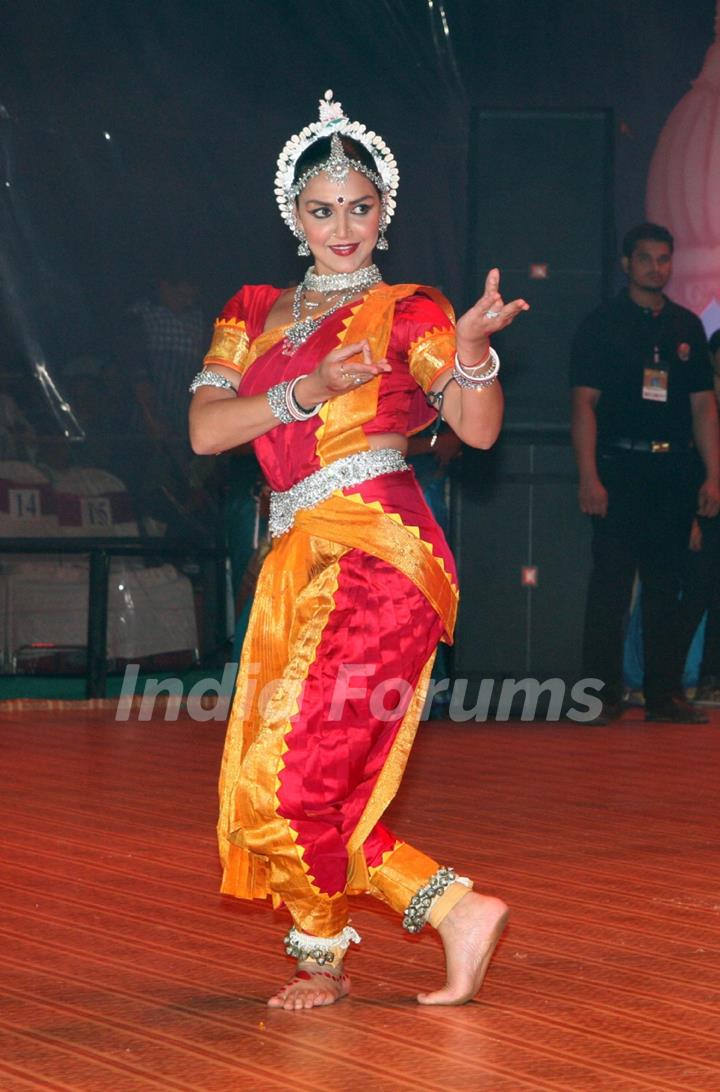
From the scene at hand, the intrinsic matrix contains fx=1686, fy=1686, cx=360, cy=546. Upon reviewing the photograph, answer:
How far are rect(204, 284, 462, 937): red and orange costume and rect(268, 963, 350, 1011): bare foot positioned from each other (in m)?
0.06

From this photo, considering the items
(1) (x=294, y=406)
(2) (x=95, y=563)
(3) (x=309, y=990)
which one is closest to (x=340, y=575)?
(1) (x=294, y=406)

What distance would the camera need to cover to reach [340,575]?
92.2 inches

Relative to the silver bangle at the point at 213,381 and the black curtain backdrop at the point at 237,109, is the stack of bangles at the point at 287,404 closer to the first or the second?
the silver bangle at the point at 213,381

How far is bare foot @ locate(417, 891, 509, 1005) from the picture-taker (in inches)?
90.8

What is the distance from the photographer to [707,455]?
620 cm

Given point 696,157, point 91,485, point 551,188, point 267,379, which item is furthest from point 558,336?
point 267,379

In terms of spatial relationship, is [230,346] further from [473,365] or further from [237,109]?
[237,109]

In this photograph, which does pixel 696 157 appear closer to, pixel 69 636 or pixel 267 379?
pixel 69 636

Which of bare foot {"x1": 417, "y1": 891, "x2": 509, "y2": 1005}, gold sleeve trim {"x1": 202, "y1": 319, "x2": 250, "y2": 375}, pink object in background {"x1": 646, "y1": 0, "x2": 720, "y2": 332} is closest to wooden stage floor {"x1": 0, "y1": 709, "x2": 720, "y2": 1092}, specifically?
bare foot {"x1": 417, "y1": 891, "x2": 509, "y2": 1005}

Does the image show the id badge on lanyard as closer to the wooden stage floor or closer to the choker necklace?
the wooden stage floor

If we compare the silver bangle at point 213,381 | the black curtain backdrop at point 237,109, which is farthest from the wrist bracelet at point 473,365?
the black curtain backdrop at point 237,109

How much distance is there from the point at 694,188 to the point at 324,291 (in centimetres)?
512

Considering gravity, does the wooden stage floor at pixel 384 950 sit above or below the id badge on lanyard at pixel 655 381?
below

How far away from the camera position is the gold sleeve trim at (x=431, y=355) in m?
2.32
